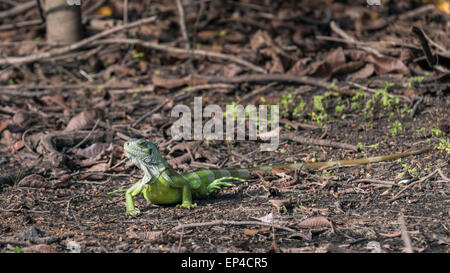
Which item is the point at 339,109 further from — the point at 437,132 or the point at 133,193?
the point at 133,193

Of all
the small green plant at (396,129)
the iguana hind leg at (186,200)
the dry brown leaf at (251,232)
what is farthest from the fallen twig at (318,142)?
the dry brown leaf at (251,232)

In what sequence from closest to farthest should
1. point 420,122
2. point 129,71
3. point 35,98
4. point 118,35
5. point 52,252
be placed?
point 52,252 < point 420,122 < point 35,98 < point 129,71 < point 118,35

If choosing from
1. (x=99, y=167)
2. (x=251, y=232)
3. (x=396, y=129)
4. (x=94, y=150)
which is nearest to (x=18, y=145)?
(x=94, y=150)

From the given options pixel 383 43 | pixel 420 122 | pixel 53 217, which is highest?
pixel 383 43

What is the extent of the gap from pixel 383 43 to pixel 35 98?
4.74 meters

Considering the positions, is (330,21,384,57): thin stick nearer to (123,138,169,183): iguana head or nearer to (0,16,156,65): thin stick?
(0,16,156,65): thin stick

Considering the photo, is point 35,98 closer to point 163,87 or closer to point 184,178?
point 163,87

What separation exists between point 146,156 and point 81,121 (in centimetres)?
234

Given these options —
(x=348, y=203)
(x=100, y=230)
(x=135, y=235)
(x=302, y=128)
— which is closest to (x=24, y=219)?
→ (x=100, y=230)

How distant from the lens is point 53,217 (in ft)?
15.4

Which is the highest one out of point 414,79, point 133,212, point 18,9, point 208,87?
point 18,9

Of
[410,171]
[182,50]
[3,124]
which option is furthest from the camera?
[182,50]

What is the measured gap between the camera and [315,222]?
13.7 ft

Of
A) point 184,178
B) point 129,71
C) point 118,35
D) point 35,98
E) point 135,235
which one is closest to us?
point 135,235
